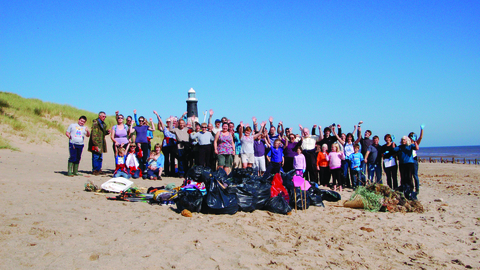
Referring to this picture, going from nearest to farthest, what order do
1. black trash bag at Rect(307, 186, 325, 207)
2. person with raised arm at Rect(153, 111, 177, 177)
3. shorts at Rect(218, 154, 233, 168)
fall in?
black trash bag at Rect(307, 186, 325, 207) < shorts at Rect(218, 154, 233, 168) < person with raised arm at Rect(153, 111, 177, 177)

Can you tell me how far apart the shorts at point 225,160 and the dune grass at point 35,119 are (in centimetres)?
987

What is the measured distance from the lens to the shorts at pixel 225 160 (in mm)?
9055

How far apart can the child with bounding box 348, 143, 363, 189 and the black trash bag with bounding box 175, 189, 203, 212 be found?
16.4 feet

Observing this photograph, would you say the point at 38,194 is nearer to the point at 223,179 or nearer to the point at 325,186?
the point at 223,179

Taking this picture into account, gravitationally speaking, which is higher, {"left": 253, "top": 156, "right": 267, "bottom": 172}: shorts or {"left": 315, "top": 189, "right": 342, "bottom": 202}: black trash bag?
{"left": 253, "top": 156, "right": 267, "bottom": 172}: shorts

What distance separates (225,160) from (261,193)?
2.95 metres

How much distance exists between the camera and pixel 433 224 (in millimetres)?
5988

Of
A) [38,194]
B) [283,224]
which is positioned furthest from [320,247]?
[38,194]

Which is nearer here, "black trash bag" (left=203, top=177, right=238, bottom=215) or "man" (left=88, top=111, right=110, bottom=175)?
"black trash bag" (left=203, top=177, right=238, bottom=215)

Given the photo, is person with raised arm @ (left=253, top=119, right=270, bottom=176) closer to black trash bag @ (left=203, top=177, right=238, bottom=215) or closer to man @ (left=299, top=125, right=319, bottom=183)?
man @ (left=299, top=125, right=319, bottom=183)

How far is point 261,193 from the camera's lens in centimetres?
630

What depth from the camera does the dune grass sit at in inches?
679

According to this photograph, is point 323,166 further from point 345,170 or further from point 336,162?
point 345,170

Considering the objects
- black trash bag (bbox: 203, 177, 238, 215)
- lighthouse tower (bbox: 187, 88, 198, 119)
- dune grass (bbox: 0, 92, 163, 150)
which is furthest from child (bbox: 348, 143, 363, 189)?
lighthouse tower (bbox: 187, 88, 198, 119)
